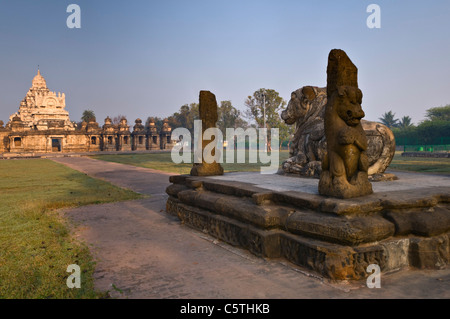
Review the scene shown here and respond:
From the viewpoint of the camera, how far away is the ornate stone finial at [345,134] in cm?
373

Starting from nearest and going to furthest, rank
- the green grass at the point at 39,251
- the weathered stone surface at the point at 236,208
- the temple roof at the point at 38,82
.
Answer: the green grass at the point at 39,251, the weathered stone surface at the point at 236,208, the temple roof at the point at 38,82

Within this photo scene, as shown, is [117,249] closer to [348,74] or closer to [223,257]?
[223,257]

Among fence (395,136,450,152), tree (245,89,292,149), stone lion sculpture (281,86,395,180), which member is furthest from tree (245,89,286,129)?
stone lion sculpture (281,86,395,180)

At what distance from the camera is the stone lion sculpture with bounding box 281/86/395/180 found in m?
5.55

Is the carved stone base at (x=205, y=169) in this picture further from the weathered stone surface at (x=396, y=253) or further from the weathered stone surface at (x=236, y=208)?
the weathered stone surface at (x=396, y=253)

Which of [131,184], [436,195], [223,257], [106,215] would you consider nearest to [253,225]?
[223,257]

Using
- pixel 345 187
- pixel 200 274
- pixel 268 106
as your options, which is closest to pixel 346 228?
pixel 345 187

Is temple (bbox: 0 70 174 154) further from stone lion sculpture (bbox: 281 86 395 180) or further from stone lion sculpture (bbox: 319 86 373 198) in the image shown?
stone lion sculpture (bbox: 319 86 373 198)

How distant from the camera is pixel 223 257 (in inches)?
154

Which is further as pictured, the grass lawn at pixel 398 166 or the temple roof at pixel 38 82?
the temple roof at pixel 38 82

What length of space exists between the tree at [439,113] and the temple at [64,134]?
142 feet

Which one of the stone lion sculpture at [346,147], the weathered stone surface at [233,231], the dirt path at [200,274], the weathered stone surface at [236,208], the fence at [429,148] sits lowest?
the dirt path at [200,274]

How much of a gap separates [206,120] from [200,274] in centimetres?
385

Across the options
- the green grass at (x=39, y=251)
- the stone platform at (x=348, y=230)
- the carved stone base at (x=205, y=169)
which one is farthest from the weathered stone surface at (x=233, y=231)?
the green grass at (x=39, y=251)
